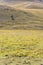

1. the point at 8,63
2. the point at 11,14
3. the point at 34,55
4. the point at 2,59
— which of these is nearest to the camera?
the point at 8,63

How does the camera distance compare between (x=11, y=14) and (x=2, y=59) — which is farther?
(x=11, y=14)

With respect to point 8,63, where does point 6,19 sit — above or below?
below

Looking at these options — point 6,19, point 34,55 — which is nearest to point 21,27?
point 6,19

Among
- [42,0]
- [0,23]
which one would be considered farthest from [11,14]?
[42,0]

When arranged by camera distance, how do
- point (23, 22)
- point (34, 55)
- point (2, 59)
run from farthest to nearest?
point (23, 22)
point (34, 55)
point (2, 59)

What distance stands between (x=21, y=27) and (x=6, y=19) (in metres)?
4.33

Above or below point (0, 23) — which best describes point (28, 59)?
above

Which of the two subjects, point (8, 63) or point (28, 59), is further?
point (28, 59)

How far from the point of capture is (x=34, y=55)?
9516mm

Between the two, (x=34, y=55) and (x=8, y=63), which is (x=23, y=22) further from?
(x=8, y=63)

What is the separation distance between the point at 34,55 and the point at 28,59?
963 millimetres

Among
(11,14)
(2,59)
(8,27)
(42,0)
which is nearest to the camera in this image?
(2,59)

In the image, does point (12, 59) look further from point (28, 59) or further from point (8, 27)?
point (8, 27)

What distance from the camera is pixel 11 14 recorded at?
96.1 feet
